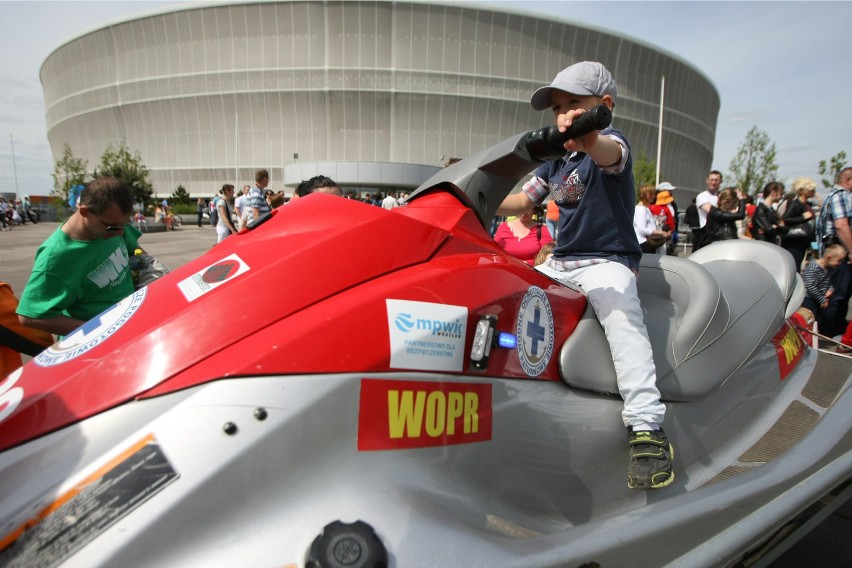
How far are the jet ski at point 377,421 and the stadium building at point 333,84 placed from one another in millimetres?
39262

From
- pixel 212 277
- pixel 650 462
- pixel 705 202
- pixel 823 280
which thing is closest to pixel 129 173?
pixel 705 202

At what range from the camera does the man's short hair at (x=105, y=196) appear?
2.80 meters

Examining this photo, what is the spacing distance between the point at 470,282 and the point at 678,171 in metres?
58.8

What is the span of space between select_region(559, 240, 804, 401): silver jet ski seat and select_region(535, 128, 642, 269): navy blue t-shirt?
9.2 inches

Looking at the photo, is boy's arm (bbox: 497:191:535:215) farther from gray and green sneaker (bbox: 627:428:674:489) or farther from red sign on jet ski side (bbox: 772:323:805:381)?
red sign on jet ski side (bbox: 772:323:805:381)

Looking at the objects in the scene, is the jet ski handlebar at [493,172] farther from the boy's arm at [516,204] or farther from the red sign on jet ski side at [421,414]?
the red sign on jet ski side at [421,414]

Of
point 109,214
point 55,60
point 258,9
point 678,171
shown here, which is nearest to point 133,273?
point 109,214

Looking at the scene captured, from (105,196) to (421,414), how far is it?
2.35m

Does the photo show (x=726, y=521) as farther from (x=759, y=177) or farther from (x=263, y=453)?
(x=759, y=177)

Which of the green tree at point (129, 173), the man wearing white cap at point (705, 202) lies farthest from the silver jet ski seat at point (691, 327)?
the green tree at point (129, 173)

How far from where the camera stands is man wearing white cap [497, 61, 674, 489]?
5.92ft

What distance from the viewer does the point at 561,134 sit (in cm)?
176

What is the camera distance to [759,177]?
32375mm

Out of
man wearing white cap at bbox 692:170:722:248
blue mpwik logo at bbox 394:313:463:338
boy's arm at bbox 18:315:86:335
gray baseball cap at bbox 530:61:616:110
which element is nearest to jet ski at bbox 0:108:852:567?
blue mpwik logo at bbox 394:313:463:338
